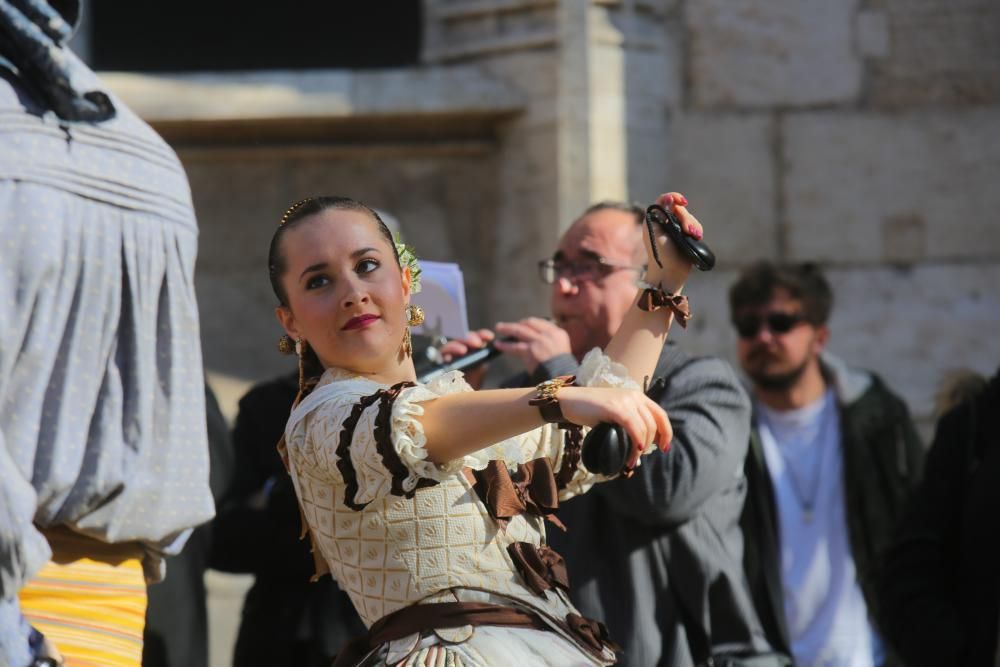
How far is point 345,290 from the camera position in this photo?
93.9 inches

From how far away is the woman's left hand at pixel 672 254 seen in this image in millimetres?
2418

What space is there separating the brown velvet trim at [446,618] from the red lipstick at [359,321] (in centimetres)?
42

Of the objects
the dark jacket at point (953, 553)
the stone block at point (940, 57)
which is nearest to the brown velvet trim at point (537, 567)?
the dark jacket at point (953, 553)

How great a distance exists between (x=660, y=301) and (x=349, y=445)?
1.82ft

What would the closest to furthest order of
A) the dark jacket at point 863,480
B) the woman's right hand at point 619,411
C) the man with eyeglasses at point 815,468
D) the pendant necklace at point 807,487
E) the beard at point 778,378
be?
the woman's right hand at point 619,411
the dark jacket at point 863,480
the man with eyeglasses at point 815,468
the pendant necklace at point 807,487
the beard at point 778,378

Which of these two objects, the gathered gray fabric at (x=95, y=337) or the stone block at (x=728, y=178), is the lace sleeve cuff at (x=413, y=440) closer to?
the gathered gray fabric at (x=95, y=337)

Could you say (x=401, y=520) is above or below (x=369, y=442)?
below

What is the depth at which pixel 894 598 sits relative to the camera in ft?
12.5

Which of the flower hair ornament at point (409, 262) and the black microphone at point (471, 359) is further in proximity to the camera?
the black microphone at point (471, 359)

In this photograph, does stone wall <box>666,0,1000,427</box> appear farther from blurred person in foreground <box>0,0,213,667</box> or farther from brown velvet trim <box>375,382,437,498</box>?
brown velvet trim <box>375,382,437,498</box>

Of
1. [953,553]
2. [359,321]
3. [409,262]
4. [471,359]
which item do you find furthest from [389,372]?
[953,553]

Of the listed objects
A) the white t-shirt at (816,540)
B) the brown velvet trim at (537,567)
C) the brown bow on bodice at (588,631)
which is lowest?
the white t-shirt at (816,540)

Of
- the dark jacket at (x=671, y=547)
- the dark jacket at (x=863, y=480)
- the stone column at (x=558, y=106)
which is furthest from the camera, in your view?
the stone column at (x=558, y=106)

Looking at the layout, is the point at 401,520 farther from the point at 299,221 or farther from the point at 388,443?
the point at 299,221
